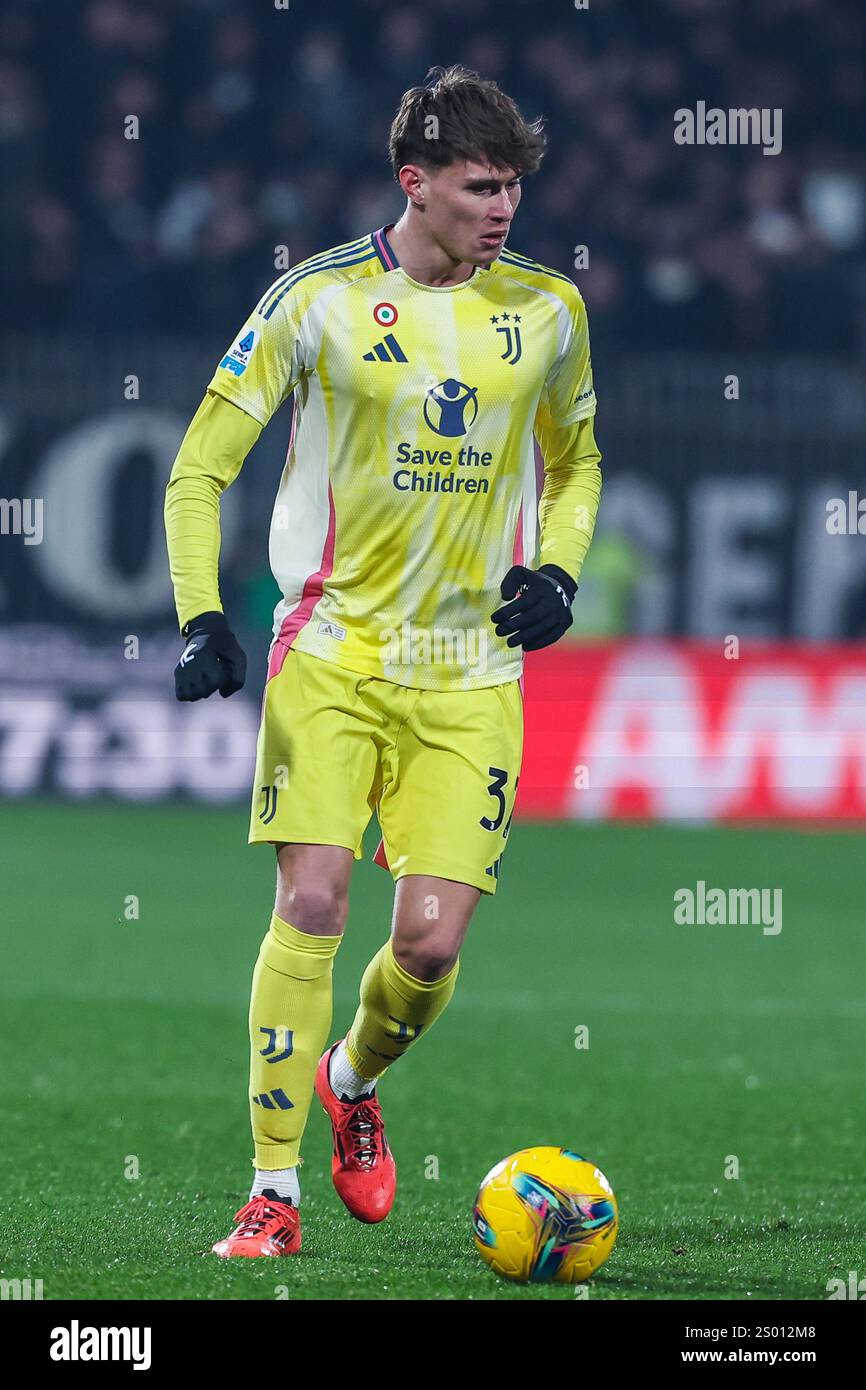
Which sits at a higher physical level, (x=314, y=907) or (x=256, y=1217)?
(x=314, y=907)

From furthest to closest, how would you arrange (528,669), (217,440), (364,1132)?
(528,669) < (364,1132) < (217,440)

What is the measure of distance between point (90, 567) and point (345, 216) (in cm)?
427

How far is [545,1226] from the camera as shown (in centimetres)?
395

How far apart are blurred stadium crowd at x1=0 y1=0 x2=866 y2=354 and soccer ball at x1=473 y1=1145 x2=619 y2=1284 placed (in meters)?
11.1

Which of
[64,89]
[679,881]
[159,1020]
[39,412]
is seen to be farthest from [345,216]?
[159,1020]

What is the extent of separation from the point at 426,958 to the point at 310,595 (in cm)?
80

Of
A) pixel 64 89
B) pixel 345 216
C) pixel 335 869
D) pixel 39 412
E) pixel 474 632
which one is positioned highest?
pixel 64 89

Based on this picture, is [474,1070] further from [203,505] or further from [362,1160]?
[203,505]

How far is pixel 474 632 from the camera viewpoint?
4.47m

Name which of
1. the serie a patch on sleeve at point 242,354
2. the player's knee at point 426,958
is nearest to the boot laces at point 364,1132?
the player's knee at point 426,958

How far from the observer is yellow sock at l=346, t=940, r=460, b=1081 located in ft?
14.6

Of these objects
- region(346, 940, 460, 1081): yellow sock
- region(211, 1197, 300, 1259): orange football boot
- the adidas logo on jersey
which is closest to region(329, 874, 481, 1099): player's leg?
region(346, 940, 460, 1081): yellow sock

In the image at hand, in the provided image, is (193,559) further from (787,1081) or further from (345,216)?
(345,216)

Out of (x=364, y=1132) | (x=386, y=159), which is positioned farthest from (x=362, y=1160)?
(x=386, y=159)
